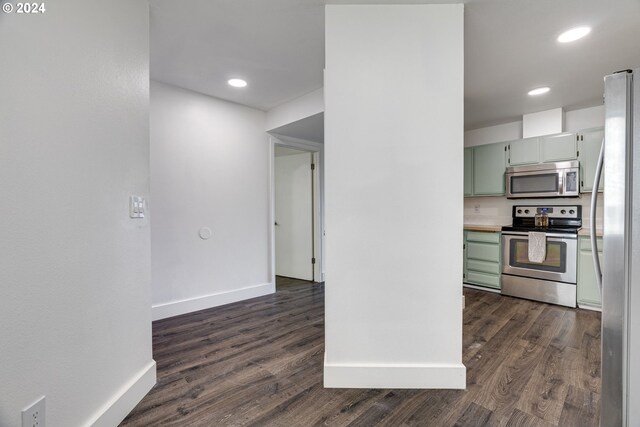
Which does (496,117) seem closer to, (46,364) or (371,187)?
(371,187)

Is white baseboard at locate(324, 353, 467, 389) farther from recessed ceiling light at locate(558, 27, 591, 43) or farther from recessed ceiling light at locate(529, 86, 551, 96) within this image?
recessed ceiling light at locate(529, 86, 551, 96)

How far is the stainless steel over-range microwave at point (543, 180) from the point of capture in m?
3.26

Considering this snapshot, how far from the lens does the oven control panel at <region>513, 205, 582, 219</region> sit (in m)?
3.40

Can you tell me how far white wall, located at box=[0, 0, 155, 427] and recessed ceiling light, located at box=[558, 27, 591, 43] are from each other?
111 inches

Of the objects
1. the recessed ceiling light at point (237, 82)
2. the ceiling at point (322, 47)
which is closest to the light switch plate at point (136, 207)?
the ceiling at point (322, 47)

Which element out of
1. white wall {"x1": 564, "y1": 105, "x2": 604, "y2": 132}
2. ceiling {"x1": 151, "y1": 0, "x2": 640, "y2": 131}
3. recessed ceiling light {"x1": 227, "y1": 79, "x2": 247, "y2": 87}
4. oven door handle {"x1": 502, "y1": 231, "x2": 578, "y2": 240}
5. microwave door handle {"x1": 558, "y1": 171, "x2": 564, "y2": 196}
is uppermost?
recessed ceiling light {"x1": 227, "y1": 79, "x2": 247, "y2": 87}

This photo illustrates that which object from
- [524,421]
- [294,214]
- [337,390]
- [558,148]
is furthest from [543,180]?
[337,390]

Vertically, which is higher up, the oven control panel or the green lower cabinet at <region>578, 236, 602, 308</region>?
the oven control panel

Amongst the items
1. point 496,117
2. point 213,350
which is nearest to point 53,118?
point 213,350

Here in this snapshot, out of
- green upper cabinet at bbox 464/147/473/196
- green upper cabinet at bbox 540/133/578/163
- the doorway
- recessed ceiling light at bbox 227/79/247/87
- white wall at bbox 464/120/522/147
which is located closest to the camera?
recessed ceiling light at bbox 227/79/247/87

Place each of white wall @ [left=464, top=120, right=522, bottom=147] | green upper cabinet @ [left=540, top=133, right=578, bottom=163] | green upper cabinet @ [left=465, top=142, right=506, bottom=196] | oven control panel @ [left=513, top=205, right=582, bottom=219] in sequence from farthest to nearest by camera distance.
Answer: white wall @ [left=464, top=120, right=522, bottom=147] → green upper cabinet @ [left=465, top=142, right=506, bottom=196] → oven control panel @ [left=513, top=205, right=582, bottom=219] → green upper cabinet @ [left=540, top=133, right=578, bottom=163]

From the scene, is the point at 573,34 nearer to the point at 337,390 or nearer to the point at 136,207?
the point at 337,390

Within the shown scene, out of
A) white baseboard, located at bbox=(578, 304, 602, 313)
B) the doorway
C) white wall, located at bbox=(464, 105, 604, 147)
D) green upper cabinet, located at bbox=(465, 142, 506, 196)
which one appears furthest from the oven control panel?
the doorway

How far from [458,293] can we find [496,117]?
320cm
